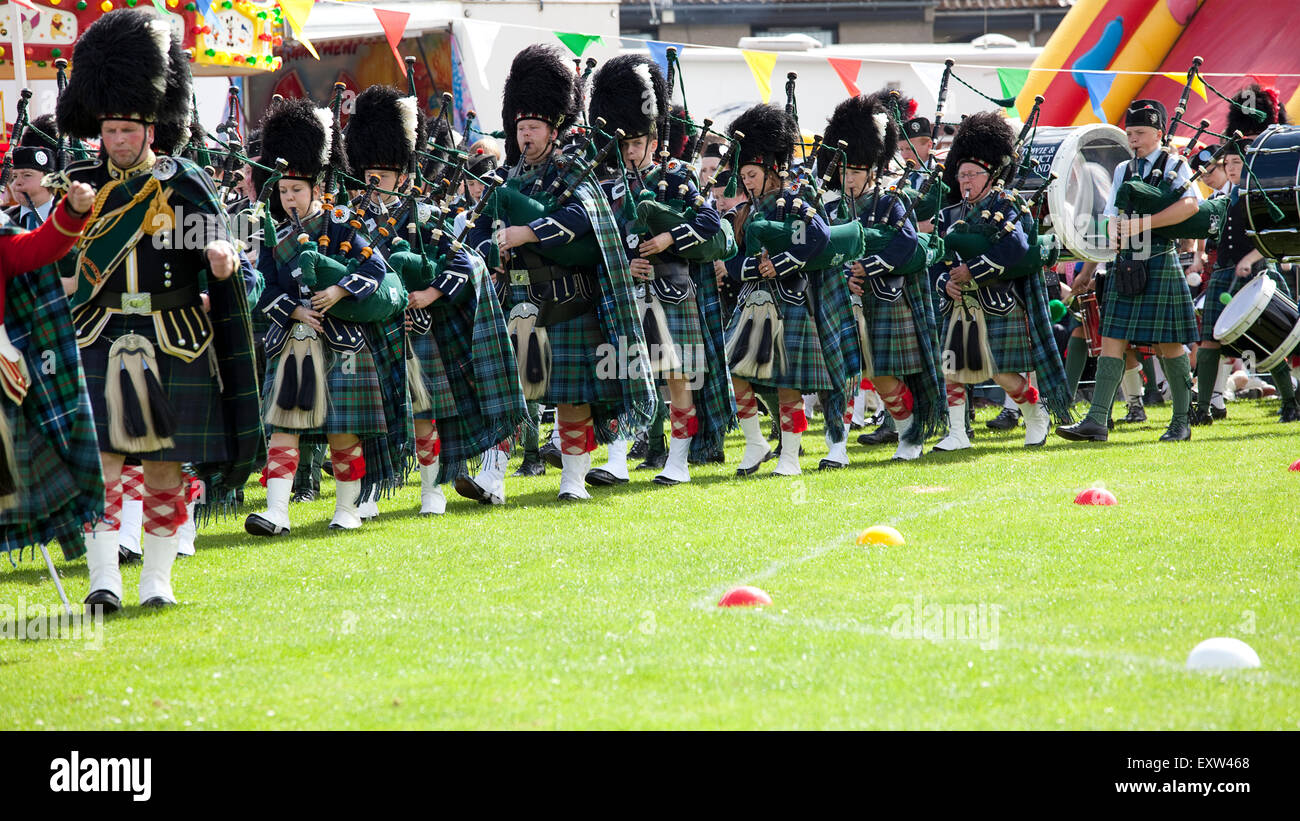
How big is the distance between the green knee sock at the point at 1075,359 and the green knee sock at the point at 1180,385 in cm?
147

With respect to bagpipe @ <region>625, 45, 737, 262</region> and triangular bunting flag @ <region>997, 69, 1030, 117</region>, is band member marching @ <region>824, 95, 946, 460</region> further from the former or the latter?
triangular bunting flag @ <region>997, 69, 1030, 117</region>

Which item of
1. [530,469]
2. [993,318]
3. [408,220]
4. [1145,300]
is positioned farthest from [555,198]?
[1145,300]

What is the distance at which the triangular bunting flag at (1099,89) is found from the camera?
15547 millimetres

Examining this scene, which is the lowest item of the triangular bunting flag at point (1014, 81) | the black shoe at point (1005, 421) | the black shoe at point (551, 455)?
the black shoe at point (1005, 421)

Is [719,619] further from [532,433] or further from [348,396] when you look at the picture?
[532,433]

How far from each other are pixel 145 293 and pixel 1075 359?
288 inches

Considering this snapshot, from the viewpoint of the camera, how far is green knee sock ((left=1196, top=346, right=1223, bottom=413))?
9758 mm

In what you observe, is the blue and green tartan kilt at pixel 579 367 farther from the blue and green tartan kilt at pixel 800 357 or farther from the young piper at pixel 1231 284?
the young piper at pixel 1231 284

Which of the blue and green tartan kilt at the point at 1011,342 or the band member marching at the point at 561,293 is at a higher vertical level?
the band member marching at the point at 561,293

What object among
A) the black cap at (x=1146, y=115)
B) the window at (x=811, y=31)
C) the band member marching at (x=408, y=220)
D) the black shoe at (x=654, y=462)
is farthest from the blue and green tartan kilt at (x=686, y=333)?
the window at (x=811, y=31)

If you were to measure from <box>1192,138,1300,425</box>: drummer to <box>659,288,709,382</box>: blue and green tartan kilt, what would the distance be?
3.66 metres

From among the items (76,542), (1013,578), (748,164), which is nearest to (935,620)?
(1013,578)

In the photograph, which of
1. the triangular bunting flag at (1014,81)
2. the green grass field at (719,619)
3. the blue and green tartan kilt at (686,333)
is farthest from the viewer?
the triangular bunting flag at (1014,81)

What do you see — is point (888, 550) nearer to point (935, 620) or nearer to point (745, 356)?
point (935, 620)
